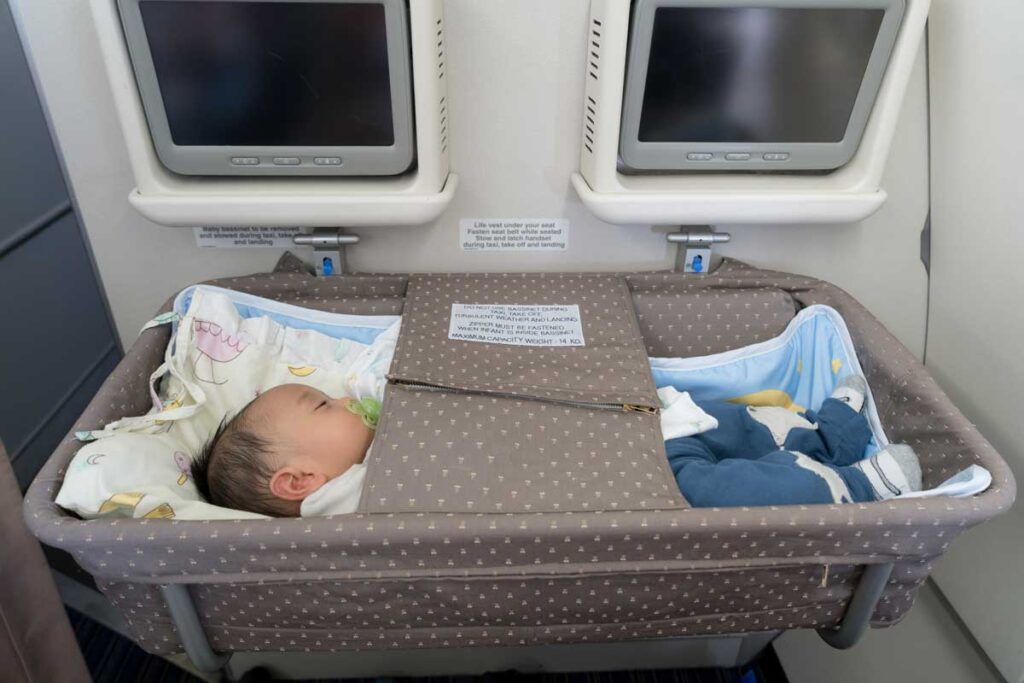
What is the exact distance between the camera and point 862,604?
0.82 m

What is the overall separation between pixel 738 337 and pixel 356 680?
0.99m

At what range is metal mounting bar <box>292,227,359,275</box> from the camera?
1.14 meters

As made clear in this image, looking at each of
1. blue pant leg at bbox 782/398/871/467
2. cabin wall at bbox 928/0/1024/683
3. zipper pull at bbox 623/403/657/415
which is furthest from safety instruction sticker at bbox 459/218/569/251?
cabin wall at bbox 928/0/1024/683

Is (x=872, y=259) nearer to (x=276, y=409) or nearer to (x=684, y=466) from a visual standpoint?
(x=684, y=466)

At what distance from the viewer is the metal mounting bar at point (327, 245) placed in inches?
44.9

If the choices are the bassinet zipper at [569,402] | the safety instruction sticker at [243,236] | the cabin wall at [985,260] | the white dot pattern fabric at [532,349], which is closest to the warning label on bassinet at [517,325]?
the white dot pattern fabric at [532,349]

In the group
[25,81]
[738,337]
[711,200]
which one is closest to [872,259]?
[738,337]

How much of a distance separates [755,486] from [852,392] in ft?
1.02

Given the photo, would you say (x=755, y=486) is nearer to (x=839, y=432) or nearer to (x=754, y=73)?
(x=839, y=432)

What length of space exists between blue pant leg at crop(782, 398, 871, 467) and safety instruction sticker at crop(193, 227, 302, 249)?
90 cm

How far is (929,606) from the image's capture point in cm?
110

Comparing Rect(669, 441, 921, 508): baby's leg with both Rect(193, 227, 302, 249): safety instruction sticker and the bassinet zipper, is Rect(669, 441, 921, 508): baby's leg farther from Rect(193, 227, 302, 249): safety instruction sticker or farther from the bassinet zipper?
Rect(193, 227, 302, 249): safety instruction sticker

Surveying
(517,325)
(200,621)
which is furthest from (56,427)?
(517,325)

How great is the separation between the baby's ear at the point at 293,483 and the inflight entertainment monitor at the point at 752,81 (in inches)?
26.3
